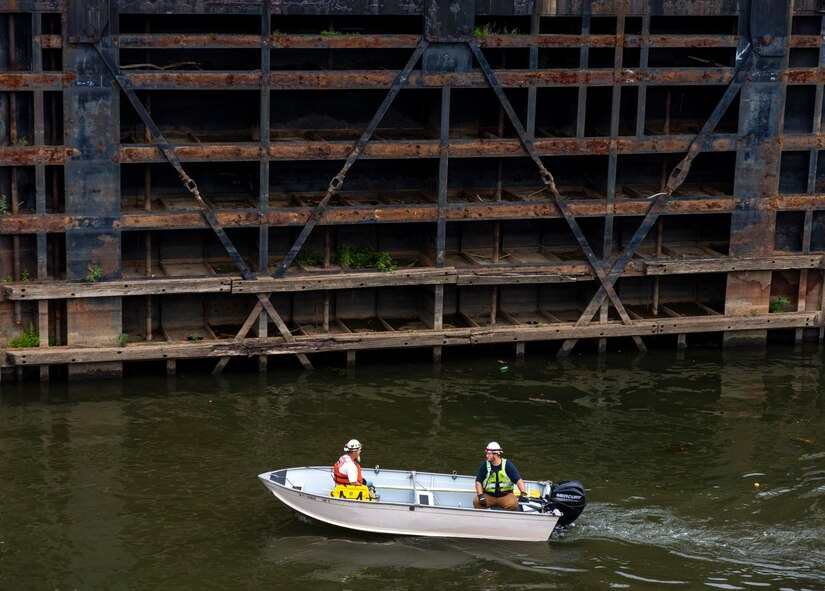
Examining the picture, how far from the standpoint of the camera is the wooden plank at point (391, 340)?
3169cm

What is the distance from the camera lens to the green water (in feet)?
80.9

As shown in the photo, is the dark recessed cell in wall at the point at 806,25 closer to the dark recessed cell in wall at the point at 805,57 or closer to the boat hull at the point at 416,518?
the dark recessed cell in wall at the point at 805,57

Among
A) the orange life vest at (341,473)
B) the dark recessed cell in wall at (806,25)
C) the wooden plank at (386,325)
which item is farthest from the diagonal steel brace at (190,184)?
the dark recessed cell in wall at (806,25)

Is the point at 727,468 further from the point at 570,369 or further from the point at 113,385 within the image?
the point at 113,385

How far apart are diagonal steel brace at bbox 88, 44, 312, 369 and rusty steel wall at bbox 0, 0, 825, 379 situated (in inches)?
Answer: 2.1

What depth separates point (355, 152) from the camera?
33.1 m

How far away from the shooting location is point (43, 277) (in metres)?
31.7

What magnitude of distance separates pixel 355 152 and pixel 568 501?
A: 1111 cm

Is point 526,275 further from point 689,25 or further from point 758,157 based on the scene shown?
point 689,25

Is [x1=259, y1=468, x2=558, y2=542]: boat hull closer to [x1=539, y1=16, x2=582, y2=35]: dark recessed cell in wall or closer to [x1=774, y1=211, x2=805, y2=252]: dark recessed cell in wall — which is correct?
[x1=539, y1=16, x2=582, y2=35]: dark recessed cell in wall

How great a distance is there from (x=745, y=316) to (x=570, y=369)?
5.07 m

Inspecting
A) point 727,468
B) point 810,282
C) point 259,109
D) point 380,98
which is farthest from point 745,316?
point 259,109

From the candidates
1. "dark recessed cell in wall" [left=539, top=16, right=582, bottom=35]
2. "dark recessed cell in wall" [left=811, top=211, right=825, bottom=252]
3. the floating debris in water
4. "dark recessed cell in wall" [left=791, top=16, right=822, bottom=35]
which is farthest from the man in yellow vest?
"dark recessed cell in wall" [left=791, top=16, right=822, bottom=35]

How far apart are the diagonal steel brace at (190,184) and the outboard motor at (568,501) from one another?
973 centimetres
